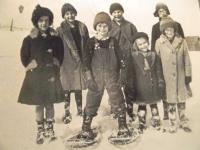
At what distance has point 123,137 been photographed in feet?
5.44

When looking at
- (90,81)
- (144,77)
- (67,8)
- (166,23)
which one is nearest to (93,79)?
(90,81)

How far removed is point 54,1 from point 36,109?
1.53 ft

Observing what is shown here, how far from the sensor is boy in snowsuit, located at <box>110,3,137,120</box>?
5.51ft

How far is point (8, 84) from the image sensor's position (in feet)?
5.32

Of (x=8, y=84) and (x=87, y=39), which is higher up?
(x=87, y=39)

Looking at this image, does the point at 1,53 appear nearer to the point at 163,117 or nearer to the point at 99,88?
the point at 99,88

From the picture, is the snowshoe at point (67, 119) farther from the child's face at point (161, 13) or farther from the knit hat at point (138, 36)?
the child's face at point (161, 13)

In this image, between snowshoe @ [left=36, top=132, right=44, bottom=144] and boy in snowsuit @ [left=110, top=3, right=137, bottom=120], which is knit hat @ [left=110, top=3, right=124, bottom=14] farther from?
snowshoe @ [left=36, top=132, right=44, bottom=144]

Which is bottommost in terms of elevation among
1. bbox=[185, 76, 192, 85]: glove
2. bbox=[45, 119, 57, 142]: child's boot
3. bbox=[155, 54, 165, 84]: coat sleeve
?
bbox=[45, 119, 57, 142]: child's boot

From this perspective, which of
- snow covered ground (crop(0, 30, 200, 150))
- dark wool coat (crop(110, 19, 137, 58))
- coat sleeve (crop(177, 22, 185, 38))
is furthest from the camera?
coat sleeve (crop(177, 22, 185, 38))

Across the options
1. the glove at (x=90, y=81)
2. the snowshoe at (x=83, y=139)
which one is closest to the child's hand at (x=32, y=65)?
the glove at (x=90, y=81)

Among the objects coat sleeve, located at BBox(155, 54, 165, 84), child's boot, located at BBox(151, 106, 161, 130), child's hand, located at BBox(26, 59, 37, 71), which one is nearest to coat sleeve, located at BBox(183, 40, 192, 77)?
coat sleeve, located at BBox(155, 54, 165, 84)

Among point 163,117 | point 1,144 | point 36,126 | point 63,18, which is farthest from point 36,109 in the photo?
point 163,117

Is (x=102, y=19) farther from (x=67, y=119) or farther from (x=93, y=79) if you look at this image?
(x=67, y=119)
